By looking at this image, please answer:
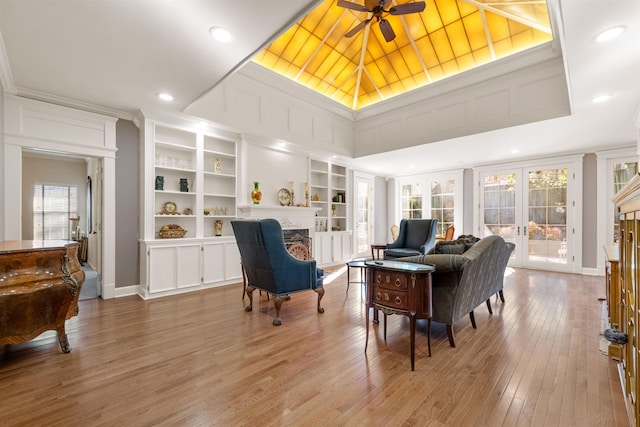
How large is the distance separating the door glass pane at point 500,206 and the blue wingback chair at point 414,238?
6.54 feet

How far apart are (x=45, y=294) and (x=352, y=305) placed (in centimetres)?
306

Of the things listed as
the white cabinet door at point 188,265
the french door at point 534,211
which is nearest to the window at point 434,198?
the french door at point 534,211

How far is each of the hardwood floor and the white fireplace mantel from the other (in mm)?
2083

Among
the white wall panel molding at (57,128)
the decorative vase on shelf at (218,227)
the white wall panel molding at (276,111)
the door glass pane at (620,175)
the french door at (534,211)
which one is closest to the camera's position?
the white wall panel molding at (57,128)

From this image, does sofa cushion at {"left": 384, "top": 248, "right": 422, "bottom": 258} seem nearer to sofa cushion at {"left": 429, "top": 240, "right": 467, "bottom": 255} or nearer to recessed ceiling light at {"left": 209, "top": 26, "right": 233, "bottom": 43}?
sofa cushion at {"left": 429, "top": 240, "right": 467, "bottom": 255}

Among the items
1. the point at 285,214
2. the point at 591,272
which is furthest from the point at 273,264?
the point at 591,272

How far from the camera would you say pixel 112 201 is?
416 cm

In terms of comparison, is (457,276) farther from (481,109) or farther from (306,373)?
(481,109)

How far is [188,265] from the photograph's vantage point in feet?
14.7

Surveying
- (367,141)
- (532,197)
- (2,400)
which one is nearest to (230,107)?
(367,141)

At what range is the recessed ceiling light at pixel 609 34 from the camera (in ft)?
7.24

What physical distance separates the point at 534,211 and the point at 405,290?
5860mm

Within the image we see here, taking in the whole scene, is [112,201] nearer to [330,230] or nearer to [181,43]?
[181,43]

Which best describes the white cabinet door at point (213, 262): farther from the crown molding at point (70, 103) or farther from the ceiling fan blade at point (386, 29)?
the ceiling fan blade at point (386, 29)
